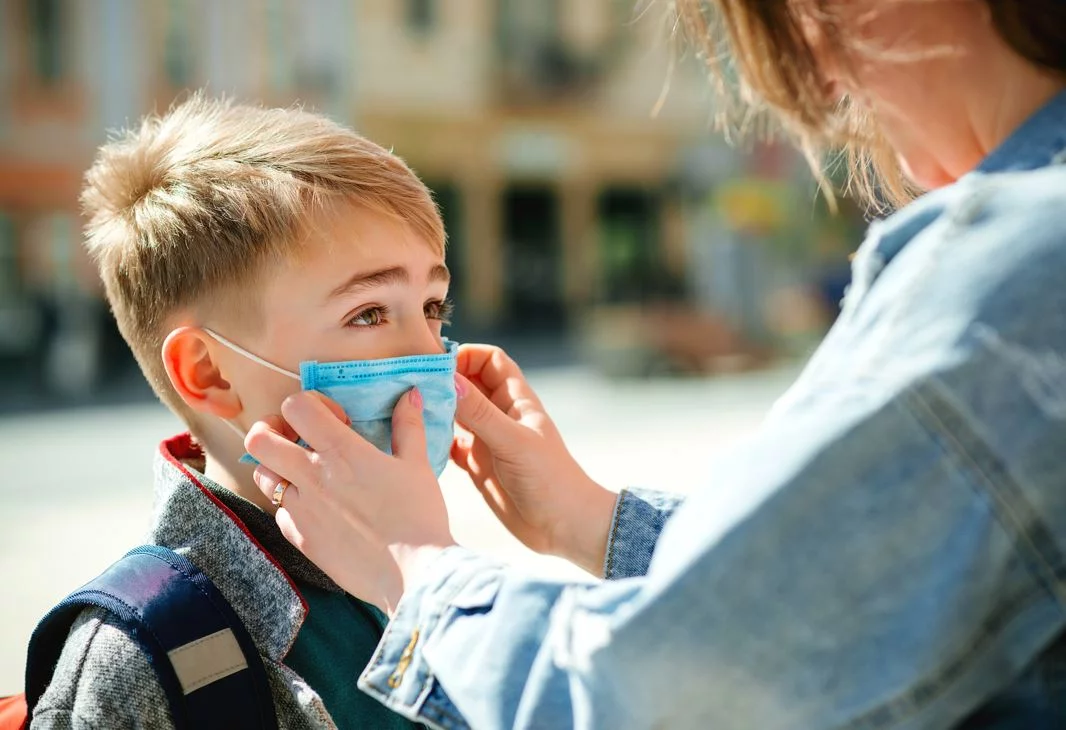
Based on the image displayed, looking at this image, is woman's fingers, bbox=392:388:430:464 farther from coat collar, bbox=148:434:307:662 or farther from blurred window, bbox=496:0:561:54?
blurred window, bbox=496:0:561:54

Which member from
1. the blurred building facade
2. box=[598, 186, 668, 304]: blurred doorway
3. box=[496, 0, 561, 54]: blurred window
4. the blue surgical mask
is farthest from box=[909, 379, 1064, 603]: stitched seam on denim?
box=[496, 0, 561, 54]: blurred window

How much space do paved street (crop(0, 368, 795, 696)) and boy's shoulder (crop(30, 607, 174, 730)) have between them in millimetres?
826

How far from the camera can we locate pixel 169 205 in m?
1.74

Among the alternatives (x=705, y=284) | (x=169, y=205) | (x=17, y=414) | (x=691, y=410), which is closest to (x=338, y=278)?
(x=169, y=205)

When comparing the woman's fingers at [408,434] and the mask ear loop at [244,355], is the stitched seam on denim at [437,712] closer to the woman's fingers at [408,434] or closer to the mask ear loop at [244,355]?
the woman's fingers at [408,434]

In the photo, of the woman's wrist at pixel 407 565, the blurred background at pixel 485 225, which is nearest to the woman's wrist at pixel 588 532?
the woman's wrist at pixel 407 565

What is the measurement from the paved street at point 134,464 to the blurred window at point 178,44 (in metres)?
7.89

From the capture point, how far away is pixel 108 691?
4.42ft

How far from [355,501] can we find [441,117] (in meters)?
21.7

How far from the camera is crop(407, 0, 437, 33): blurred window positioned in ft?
71.3

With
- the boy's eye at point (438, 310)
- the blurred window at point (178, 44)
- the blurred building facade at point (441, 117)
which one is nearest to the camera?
the boy's eye at point (438, 310)

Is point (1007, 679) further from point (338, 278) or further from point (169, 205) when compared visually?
point (169, 205)

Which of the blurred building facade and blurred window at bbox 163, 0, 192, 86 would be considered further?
blurred window at bbox 163, 0, 192, 86

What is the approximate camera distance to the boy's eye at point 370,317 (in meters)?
1.67
